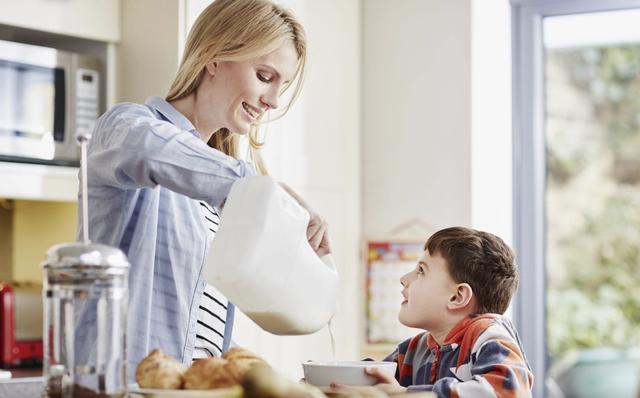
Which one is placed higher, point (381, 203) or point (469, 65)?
Answer: point (469, 65)

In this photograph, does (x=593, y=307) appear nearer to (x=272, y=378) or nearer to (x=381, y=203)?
(x=381, y=203)

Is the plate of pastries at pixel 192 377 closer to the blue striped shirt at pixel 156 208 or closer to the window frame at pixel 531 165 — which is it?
the blue striped shirt at pixel 156 208

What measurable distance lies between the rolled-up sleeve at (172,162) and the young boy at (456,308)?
44 cm

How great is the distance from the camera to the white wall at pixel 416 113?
3129 mm

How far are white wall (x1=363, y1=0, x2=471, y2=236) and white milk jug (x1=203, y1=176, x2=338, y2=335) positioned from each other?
6.22ft

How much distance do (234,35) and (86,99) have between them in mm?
1176

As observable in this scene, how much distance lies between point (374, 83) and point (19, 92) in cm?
124

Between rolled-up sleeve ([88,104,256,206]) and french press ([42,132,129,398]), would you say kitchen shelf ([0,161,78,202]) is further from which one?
french press ([42,132,129,398])

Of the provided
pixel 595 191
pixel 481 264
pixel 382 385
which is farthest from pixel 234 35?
pixel 595 191

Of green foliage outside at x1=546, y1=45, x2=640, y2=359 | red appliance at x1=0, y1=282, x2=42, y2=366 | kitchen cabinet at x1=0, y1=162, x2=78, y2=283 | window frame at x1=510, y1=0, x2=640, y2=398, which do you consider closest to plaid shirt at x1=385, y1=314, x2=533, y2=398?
red appliance at x1=0, y1=282, x2=42, y2=366

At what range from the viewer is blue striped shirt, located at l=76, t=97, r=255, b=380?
4.16ft

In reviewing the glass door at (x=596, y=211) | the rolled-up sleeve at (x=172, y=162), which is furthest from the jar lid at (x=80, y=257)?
the glass door at (x=596, y=211)

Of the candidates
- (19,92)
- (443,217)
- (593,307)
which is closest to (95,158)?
(19,92)

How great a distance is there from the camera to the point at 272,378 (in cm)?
86
